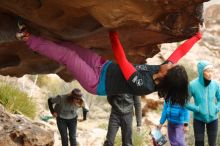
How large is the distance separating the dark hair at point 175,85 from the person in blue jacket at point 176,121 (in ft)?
7.32

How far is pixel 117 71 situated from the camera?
15.5 ft

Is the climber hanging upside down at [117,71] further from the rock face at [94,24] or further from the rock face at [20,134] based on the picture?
the rock face at [20,134]

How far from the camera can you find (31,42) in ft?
15.9

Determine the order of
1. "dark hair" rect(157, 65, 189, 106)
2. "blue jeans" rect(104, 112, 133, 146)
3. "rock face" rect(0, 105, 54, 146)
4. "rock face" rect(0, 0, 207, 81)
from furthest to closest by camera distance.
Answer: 1. "blue jeans" rect(104, 112, 133, 146)
2. "rock face" rect(0, 105, 54, 146)
3. "dark hair" rect(157, 65, 189, 106)
4. "rock face" rect(0, 0, 207, 81)

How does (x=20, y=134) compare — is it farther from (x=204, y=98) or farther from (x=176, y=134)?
(x=204, y=98)

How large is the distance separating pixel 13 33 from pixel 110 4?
58.0 inches

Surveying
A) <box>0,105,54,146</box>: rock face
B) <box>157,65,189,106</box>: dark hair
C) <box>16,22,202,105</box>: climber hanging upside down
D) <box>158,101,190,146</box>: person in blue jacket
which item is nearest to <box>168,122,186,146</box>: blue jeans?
<box>158,101,190,146</box>: person in blue jacket

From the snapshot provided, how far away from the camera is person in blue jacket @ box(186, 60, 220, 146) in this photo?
6789 mm

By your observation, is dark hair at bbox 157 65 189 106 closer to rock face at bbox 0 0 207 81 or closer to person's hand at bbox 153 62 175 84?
person's hand at bbox 153 62 175 84

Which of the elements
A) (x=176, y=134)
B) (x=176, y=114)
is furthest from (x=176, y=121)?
(x=176, y=134)

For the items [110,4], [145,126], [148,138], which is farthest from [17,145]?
[145,126]

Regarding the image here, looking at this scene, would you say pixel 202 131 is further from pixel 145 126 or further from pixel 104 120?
pixel 104 120

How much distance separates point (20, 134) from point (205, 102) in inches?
107

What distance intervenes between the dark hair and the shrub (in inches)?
239
